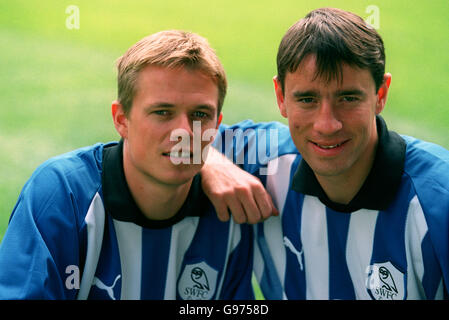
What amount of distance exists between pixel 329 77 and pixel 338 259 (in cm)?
59

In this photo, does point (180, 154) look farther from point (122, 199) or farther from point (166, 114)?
point (122, 199)

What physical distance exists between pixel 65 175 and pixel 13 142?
1.21 metres

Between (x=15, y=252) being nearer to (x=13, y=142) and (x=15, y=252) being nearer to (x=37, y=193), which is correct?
(x=37, y=193)

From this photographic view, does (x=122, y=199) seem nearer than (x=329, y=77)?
No

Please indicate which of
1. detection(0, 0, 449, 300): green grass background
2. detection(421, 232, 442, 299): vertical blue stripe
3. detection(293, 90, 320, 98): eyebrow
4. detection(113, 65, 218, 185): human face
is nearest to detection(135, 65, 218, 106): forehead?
detection(113, 65, 218, 185): human face

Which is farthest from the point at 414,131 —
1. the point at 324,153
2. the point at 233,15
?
the point at 324,153

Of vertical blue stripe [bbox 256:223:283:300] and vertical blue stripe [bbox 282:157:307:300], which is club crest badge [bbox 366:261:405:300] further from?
vertical blue stripe [bbox 256:223:283:300]

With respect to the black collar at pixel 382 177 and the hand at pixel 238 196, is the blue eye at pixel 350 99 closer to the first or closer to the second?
the black collar at pixel 382 177

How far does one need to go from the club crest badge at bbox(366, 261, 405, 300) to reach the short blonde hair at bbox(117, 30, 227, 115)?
696 mm

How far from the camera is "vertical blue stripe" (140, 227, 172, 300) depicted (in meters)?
1.56

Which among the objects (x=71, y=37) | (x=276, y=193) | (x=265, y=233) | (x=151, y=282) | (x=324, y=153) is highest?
(x=71, y=37)

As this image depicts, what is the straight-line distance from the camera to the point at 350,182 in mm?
1523

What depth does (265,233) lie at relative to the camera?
170 cm

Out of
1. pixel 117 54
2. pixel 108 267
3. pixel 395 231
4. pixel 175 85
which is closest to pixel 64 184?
pixel 108 267
